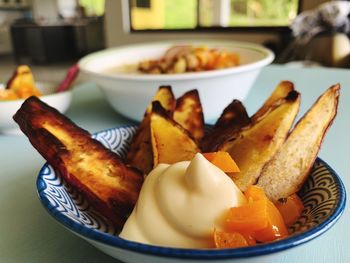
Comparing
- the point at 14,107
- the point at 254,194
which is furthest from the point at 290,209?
the point at 14,107

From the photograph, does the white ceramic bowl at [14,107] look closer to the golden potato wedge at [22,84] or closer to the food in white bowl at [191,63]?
the golden potato wedge at [22,84]

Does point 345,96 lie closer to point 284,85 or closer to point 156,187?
point 284,85

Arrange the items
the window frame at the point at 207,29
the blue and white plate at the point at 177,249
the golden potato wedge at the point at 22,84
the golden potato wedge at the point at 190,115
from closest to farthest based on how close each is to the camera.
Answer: the blue and white plate at the point at 177,249
the golden potato wedge at the point at 190,115
the golden potato wedge at the point at 22,84
the window frame at the point at 207,29

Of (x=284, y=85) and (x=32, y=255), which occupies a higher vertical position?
(x=284, y=85)

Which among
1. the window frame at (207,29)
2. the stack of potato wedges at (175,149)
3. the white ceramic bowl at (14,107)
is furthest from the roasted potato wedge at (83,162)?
the window frame at (207,29)

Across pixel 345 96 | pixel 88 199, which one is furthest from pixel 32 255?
pixel 345 96

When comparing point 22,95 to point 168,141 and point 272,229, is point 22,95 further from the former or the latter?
point 272,229
